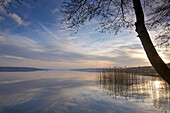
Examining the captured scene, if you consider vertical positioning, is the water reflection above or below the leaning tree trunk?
below

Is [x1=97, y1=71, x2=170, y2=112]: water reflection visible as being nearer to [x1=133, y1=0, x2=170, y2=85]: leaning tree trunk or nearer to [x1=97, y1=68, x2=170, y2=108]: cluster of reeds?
[x1=97, y1=68, x2=170, y2=108]: cluster of reeds

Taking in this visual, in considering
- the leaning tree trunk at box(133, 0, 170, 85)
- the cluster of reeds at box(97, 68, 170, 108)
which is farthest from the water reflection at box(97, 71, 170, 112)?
the leaning tree trunk at box(133, 0, 170, 85)

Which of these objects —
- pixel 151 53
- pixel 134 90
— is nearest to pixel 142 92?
pixel 134 90

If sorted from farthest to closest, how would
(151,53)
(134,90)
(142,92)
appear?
(134,90) < (142,92) < (151,53)

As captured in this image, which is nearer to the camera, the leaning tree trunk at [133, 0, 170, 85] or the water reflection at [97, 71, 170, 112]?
the leaning tree trunk at [133, 0, 170, 85]

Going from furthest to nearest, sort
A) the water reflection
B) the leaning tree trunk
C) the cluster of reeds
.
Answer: the cluster of reeds, the water reflection, the leaning tree trunk

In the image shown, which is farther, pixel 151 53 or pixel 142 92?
pixel 142 92

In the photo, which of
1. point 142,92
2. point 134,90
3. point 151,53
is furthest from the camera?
point 134,90

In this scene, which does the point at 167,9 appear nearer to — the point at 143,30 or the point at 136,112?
the point at 143,30

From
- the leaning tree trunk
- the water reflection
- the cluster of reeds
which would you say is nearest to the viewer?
the leaning tree trunk

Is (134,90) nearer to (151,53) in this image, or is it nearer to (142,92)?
(142,92)

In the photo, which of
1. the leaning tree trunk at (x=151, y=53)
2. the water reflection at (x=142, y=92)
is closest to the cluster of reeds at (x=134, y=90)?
the water reflection at (x=142, y=92)

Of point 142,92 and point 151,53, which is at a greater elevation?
point 151,53

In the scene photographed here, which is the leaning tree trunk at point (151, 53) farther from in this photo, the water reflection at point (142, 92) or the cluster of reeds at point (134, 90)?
the cluster of reeds at point (134, 90)
